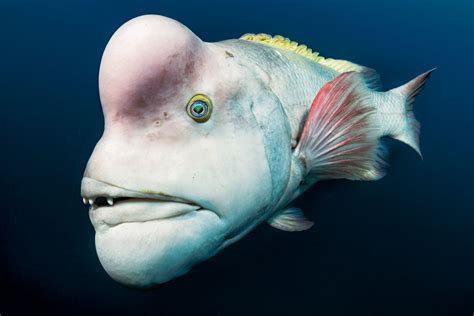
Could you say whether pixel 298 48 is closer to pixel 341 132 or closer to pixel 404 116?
pixel 341 132

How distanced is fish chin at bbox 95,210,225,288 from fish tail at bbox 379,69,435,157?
2.28m

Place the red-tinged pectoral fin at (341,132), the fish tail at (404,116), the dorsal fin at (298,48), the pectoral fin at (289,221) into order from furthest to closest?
the fish tail at (404,116) → the dorsal fin at (298,48) → the pectoral fin at (289,221) → the red-tinged pectoral fin at (341,132)

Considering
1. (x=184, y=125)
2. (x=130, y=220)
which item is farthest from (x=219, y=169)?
(x=130, y=220)

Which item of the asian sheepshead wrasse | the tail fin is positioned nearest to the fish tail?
the tail fin

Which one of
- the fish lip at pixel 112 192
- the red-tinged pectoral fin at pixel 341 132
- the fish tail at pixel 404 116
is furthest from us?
the fish tail at pixel 404 116

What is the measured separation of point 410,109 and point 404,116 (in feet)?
0.49

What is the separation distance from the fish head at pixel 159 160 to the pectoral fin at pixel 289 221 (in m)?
1.03

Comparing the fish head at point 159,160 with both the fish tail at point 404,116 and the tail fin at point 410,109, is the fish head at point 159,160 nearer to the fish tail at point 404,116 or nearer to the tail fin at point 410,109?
the fish tail at point 404,116

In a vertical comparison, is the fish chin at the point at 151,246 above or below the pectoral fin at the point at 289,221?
above

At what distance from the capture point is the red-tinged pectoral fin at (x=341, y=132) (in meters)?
2.02

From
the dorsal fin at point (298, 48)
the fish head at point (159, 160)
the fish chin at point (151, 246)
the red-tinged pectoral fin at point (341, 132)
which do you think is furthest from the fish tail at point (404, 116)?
the fish chin at point (151, 246)

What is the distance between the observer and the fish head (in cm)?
142

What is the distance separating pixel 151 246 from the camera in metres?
1.41

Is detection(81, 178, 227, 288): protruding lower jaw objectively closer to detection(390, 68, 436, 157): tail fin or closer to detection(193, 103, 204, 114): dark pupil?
detection(193, 103, 204, 114): dark pupil
